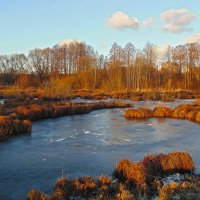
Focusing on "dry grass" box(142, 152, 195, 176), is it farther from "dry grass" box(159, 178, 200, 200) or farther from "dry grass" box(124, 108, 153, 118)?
"dry grass" box(124, 108, 153, 118)

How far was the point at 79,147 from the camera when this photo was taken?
13.0m

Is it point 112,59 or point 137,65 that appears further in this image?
point 112,59

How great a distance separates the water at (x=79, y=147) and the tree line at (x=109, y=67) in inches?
A: 1060

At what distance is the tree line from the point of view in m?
51.4

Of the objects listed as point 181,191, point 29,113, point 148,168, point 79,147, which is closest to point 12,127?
point 79,147

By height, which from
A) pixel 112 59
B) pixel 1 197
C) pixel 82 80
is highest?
pixel 112 59

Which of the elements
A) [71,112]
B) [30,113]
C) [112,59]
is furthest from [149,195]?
[112,59]

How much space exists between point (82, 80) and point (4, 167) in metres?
43.3

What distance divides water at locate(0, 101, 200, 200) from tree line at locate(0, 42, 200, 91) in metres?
26.9

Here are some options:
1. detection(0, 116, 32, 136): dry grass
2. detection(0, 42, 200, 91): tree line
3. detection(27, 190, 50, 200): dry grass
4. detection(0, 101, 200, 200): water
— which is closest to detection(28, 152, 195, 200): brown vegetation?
detection(27, 190, 50, 200): dry grass

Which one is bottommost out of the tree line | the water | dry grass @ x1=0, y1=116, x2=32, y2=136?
the water

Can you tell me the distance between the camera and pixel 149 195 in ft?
24.5

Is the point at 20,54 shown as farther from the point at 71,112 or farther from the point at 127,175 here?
the point at 127,175

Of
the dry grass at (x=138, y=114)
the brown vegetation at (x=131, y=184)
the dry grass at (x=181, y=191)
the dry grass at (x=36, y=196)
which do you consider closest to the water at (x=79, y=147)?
the dry grass at (x=36, y=196)
